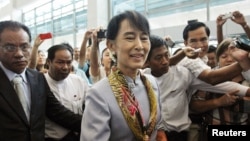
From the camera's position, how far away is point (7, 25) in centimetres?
146

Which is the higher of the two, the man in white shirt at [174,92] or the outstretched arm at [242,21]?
the outstretched arm at [242,21]

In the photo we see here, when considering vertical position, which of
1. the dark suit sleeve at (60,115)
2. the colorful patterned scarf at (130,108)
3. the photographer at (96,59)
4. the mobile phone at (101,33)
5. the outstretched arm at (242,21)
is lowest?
the dark suit sleeve at (60,115)

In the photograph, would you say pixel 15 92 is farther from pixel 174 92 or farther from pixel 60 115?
pixel 174 92

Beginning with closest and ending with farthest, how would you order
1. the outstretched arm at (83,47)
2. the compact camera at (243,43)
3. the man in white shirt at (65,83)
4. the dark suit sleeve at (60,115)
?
the compact camera at (243,43) < the dark suit sleeve at (60,115) < the man in white shirt at (65,83) < the outstretched arm at (83,47)

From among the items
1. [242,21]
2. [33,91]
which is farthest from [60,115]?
[242,21]

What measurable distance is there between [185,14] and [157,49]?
147 inches

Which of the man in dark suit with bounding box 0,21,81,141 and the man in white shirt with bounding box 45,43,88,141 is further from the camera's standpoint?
the man in white shirt with bounding box 45,43,88,141

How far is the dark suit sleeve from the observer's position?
167 centimetres

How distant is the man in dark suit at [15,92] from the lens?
1.36 meters

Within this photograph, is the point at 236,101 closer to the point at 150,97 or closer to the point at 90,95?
the point at 150,97

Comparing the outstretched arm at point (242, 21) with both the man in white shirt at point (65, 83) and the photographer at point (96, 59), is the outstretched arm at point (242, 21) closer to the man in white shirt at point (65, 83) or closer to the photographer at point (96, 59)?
the photographer at point (96, 59)

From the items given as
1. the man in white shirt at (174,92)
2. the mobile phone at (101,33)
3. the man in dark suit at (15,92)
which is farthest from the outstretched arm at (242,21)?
the man in dark suit at (15,92)

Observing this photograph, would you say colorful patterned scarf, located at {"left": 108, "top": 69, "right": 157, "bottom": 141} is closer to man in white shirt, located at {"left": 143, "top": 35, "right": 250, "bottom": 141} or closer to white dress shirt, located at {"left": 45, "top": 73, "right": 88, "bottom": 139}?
man in white shirt, located at {"left": 143, "top": 35, "right": 250, "bottom": 141}

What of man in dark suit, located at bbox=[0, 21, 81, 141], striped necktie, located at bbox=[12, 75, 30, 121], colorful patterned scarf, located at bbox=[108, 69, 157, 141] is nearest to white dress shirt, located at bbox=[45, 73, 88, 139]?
man in dark suit, located at bbox=[0, 21, 81, 141]
